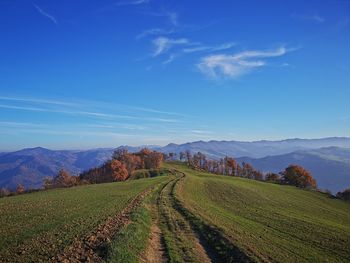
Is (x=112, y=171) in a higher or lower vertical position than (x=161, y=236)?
higher

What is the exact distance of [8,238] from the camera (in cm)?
2347

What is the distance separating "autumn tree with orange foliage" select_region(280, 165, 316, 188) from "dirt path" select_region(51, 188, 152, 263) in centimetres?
12290

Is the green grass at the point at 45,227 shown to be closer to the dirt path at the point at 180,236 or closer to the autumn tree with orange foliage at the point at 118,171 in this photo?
the dirt path at the point at 180,236

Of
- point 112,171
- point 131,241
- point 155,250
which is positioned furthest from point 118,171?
point 155,250

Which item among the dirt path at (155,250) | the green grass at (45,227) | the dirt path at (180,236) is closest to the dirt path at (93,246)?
the green grass at (45,227)

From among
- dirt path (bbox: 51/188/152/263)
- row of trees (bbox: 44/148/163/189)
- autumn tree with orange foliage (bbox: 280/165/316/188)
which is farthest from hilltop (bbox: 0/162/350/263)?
autumn tree with orange foliage (bbox: 280/165/316/188)

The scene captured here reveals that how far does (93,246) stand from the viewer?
22141 millimetres

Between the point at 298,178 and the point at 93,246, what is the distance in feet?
433

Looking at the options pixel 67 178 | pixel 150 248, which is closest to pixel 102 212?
pixel 150 248

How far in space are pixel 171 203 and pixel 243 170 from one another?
Result: 148214mm

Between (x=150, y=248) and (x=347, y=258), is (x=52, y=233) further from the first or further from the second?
(x=347, y=258)

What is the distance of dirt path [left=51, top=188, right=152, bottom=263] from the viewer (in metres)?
19.4

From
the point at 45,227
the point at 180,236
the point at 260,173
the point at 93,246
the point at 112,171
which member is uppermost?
the point at 112,171

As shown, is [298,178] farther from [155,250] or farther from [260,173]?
[155,250]
